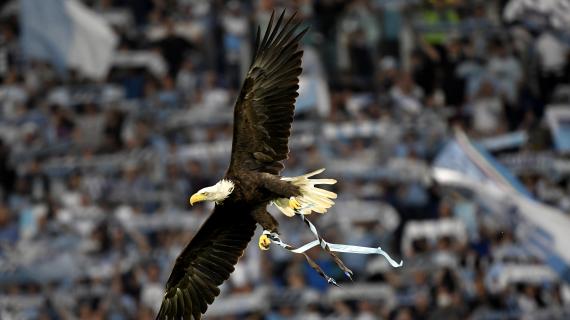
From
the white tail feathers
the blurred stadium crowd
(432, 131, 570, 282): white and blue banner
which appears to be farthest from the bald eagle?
(432, 131, 570, 282): white and blue banner

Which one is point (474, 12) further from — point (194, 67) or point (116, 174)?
point (116, 174)

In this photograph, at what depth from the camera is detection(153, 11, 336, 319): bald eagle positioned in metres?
10.9

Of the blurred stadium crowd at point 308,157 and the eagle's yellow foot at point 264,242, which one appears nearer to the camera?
the eagle's yellow foot at point 264,242

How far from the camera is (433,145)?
18125 millimetres

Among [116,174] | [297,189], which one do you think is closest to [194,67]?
[116,174]

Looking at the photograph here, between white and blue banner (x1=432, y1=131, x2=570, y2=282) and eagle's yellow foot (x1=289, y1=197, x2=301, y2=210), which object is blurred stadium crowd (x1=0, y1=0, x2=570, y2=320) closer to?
white and blue banner (x1=432, y1=131, x2=570, y2=282)

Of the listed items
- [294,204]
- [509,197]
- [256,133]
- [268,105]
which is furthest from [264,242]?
[509,197]

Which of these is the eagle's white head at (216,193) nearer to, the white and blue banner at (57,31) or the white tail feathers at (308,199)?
the white tail feathers at (308,199)

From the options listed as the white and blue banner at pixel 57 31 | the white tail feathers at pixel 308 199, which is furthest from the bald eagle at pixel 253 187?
the white and blue banner at pixel 57 31

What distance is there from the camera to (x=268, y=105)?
1138cm

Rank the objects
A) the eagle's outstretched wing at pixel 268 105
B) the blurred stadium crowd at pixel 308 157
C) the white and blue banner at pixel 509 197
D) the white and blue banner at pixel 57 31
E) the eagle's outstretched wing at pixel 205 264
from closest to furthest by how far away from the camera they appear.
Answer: the eagle's outstretched wing at pixel 268 105 < the eagle's outstretched wing at pixel 205 264 < the white and blue banner at pixel 509 197 < the blurred stadium crowd at pixel 308 157 < the white and blue banner at pixel 57 31

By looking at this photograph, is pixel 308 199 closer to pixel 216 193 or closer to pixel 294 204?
pixel 294 204

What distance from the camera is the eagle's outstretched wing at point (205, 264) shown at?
464 inches

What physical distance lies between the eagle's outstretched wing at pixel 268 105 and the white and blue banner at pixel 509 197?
5.67m
